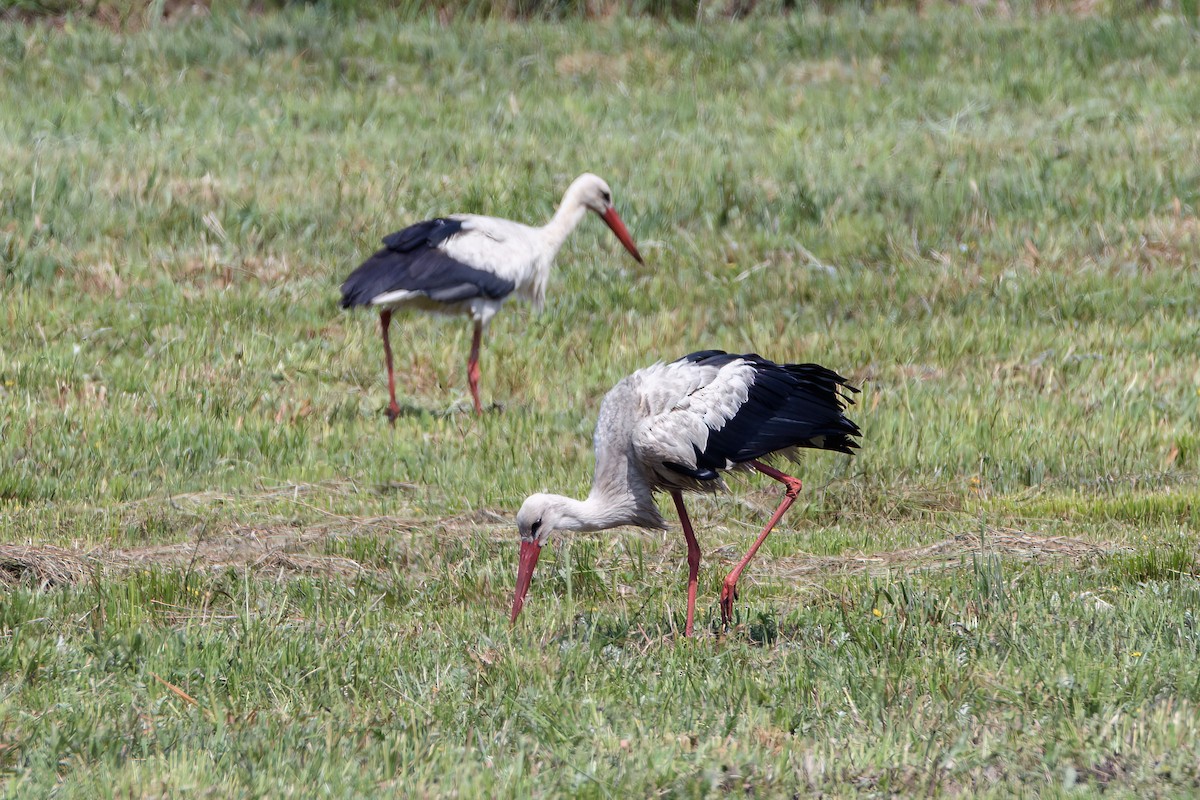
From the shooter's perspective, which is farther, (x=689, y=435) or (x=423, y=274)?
(x=423, y=274)

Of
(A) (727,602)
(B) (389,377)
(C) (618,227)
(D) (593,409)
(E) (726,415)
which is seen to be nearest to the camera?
(A) (727,602)

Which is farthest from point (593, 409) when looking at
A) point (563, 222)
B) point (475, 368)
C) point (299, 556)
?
point (299, 556)

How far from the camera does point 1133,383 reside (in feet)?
30.1

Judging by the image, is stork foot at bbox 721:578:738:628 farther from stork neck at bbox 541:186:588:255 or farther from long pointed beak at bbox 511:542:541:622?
stork neck at bbox 541:186:588:255

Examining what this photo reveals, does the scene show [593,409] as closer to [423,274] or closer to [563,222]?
[423,274]

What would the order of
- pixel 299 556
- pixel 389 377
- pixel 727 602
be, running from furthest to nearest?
1. pixel 389 377
2. pixel 299 556
3. pixel 727 602

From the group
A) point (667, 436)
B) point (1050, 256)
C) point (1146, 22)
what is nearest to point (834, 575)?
point (667, 436)

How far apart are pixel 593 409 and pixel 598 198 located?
224cm

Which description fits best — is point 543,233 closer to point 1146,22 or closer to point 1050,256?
point 1050,256

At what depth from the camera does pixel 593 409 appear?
30.0ft

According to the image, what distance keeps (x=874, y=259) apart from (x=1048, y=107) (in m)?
4.58

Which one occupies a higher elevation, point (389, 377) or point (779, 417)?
point (779, 417)

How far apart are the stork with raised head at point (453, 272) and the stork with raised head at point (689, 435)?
335 centimetres

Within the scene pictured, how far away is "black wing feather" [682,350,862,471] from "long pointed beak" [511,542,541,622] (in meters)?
0.71
